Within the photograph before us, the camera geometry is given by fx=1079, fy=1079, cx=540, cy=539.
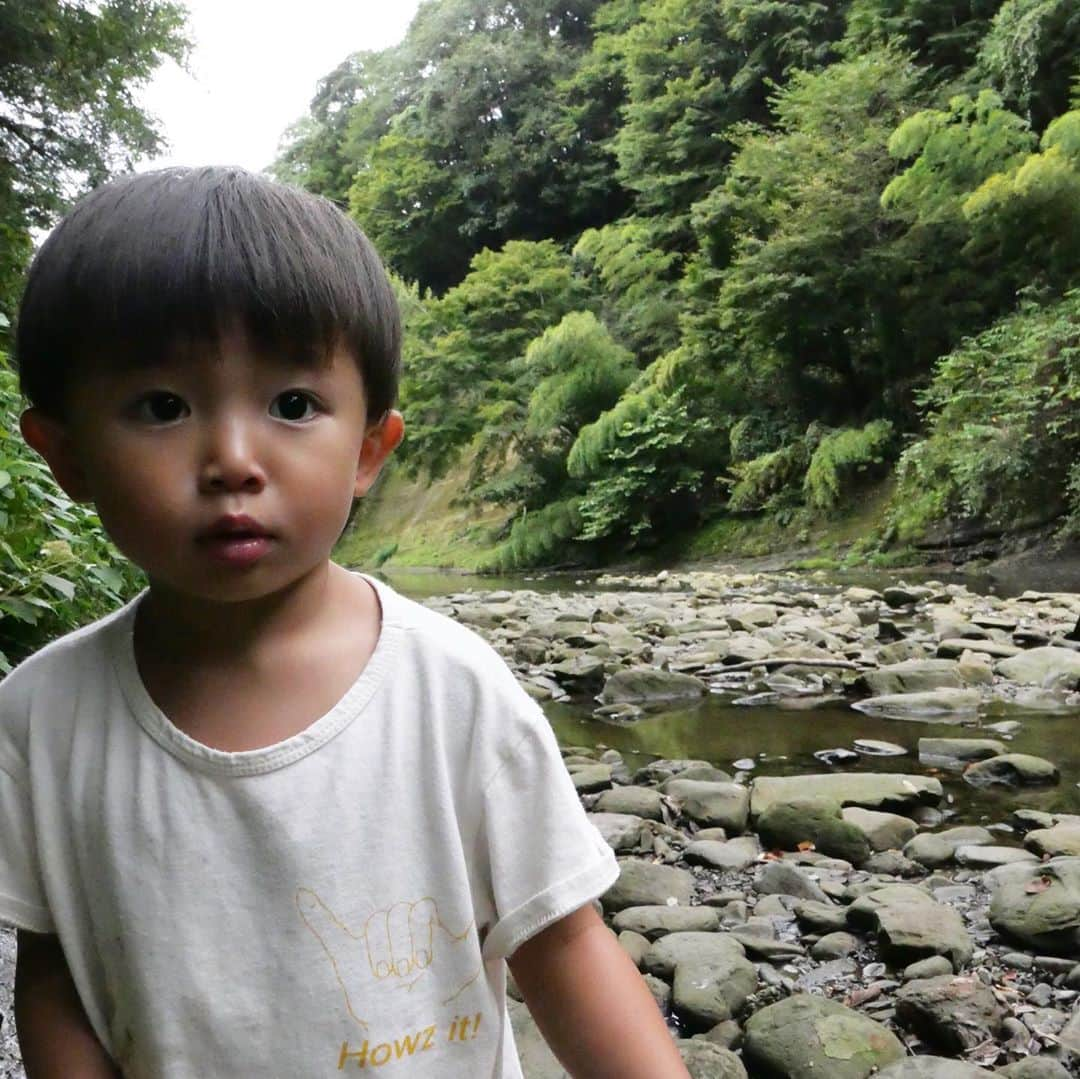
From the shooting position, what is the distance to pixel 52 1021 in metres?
0.74

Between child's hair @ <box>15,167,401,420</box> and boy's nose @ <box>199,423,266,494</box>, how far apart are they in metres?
0.06

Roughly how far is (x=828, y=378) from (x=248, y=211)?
14.2m

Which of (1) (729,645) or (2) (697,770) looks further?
(1) (729,645)

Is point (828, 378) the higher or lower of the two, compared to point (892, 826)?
higher

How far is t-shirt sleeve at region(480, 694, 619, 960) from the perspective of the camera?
704 millimetres

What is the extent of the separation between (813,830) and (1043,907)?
67cm

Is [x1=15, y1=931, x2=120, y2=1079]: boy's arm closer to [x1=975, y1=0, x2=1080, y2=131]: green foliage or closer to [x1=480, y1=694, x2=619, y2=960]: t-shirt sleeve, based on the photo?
[x1=480, y1=694, x2=619, y2=960]: t-shirt sleeve

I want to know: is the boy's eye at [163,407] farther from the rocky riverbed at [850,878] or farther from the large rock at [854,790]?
the large rock at [854,790]

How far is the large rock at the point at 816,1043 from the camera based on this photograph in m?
1.43

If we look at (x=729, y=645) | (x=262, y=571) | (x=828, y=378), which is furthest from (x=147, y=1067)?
(x=828, y=378)

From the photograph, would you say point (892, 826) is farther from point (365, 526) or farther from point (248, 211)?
point (365, 526)

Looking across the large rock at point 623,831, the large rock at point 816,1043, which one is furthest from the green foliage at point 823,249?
the large rock at point 816,1043

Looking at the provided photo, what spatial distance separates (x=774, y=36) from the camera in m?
17.4

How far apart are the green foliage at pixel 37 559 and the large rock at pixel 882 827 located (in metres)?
1.80
